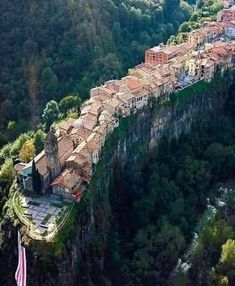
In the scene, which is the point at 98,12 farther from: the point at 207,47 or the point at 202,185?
the point at 202,185

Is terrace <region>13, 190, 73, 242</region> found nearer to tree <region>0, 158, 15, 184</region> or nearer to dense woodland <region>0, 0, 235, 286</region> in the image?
tree <region>0, 158, 15, 184</region>

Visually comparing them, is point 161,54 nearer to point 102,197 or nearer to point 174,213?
point 174,213

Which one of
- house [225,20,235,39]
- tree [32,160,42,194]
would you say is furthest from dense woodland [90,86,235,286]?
house [225,20,235,39]

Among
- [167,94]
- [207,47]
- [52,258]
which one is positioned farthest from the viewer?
[207,47]

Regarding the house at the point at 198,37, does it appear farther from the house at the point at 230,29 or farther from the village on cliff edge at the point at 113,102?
the house at the point at 230,29

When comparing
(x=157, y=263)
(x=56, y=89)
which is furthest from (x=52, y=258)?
A: (x=56, y=89)

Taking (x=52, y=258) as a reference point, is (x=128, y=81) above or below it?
above

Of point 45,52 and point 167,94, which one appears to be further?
point 45,52
